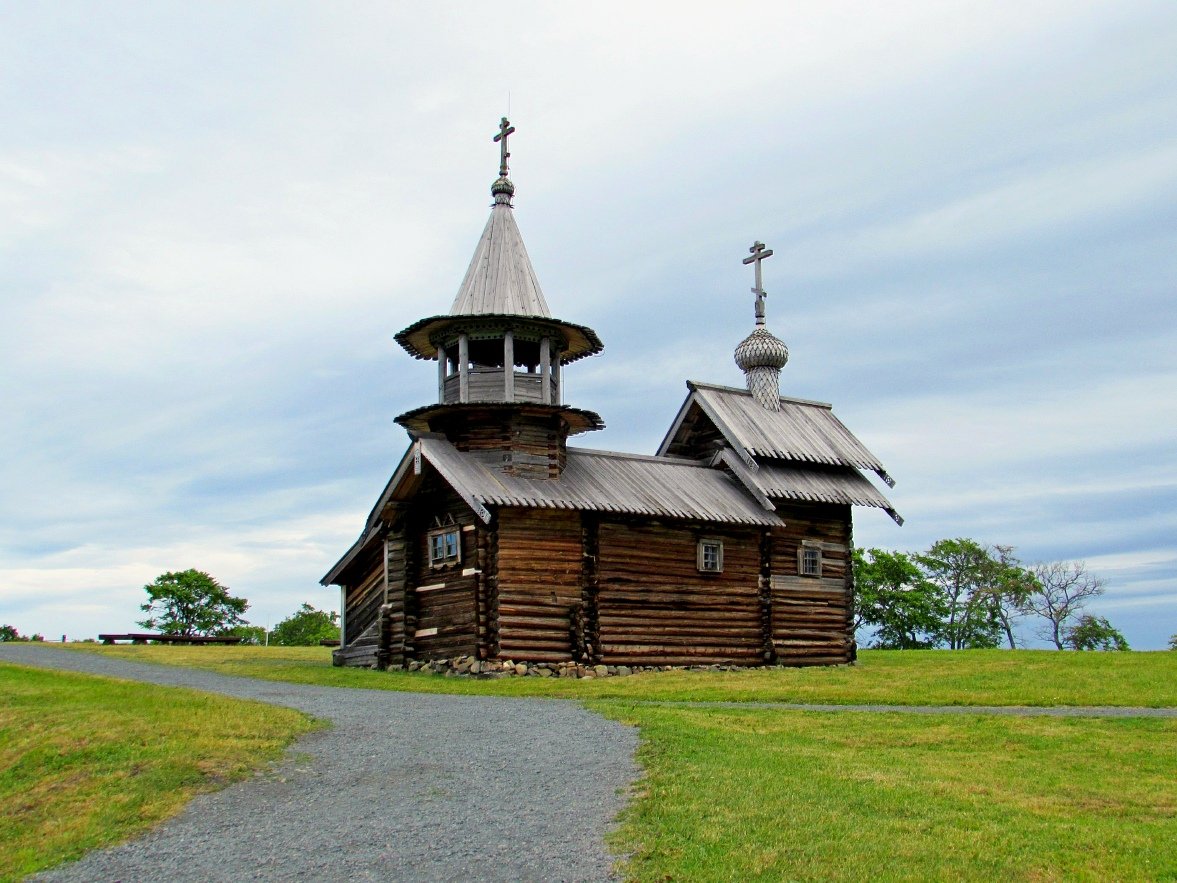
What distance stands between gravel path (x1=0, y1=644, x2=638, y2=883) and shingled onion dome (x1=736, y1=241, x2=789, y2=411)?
72.2ft

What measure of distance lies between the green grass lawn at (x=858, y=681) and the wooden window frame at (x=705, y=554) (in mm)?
2929

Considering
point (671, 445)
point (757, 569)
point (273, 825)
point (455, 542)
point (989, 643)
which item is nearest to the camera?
point (273, 825)

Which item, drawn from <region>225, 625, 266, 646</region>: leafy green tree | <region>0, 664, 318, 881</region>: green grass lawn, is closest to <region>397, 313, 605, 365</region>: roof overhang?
<region>0, 664, 318, 881</region>: green grass lawn

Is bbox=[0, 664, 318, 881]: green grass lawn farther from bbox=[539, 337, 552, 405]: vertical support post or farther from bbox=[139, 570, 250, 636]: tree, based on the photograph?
bbox=[139, 570, 250, 636]: tree

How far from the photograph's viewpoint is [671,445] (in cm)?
3706

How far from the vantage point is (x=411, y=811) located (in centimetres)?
1136

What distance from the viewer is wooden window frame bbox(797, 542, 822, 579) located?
33.2 m

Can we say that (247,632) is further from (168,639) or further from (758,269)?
(758,269)

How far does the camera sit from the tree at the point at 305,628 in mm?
65750

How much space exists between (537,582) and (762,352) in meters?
14.2

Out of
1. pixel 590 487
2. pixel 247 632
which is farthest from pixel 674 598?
pixel 247 632

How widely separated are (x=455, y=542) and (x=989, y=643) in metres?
38.2

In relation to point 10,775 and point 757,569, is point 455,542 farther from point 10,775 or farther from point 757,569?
point 10,775

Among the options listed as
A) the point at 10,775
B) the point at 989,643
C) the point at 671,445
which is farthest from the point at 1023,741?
the point at 989,643
